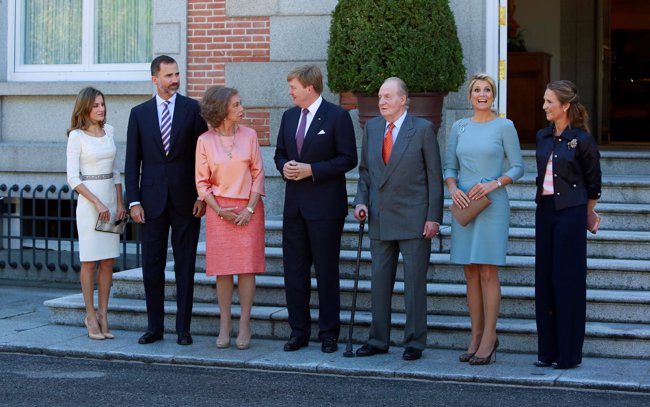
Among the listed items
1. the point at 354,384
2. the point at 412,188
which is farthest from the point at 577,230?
the point at 354,384

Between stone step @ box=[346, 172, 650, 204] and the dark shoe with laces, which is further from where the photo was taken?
stone step @ box=[346, 172, 650, 204]

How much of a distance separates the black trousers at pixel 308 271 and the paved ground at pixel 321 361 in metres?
0.21

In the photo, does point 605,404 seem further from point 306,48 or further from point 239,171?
point 306,48

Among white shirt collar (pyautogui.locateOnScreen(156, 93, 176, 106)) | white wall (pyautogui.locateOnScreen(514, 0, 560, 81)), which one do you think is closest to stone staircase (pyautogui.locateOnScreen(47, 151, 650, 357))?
A: white shirt collar (pyautogui.locateOnScreen(156, 93, 176, 106))

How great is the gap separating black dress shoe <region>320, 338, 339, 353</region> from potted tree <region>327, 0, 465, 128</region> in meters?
2.61

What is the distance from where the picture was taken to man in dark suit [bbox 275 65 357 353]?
27.1 feet

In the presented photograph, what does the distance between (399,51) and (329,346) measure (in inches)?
113

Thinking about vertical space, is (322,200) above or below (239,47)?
below

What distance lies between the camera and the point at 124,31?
1252 cm

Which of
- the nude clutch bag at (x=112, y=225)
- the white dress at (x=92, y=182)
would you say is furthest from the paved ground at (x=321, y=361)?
the nude clutch bag at (x=112, y=225)

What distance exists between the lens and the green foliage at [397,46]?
9.86 metres

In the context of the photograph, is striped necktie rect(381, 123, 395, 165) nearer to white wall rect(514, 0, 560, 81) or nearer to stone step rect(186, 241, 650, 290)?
stone step rect(186, 241, 650, 290)

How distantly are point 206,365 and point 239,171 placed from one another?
1.40 metres

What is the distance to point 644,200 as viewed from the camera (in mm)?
9719
